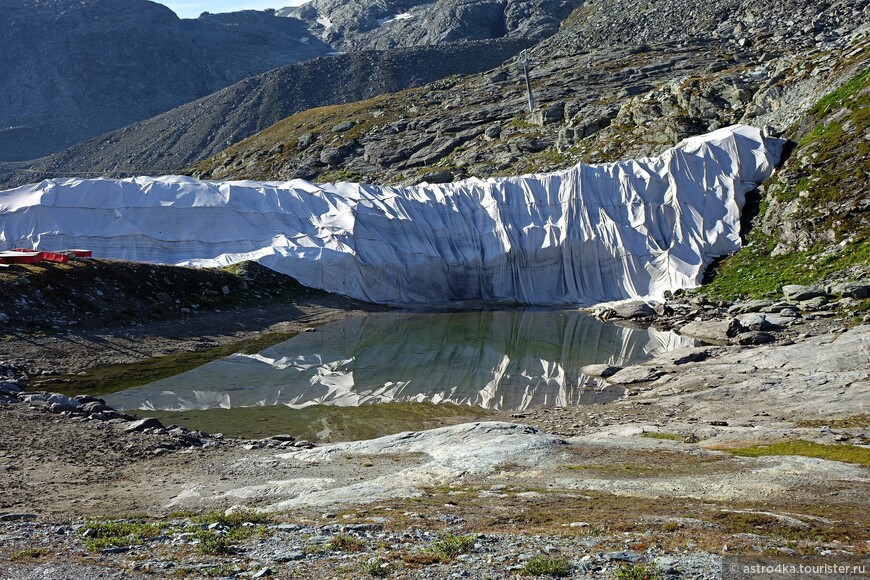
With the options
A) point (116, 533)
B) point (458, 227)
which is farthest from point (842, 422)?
point (458, 227)

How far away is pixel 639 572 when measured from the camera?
890 centimetres

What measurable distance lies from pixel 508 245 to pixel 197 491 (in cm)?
4175

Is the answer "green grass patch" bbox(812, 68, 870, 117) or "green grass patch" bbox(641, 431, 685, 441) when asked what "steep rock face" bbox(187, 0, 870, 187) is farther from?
"green grass patch" bbox(641, 431, 685, 441)

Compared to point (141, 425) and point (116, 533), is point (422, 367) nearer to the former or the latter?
point (141, 425)

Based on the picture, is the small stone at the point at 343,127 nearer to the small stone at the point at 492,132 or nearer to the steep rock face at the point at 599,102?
the steep rock face at the point at 599,102

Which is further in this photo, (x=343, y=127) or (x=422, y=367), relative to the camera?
(x=343, y=127)

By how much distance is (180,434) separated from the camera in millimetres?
19703

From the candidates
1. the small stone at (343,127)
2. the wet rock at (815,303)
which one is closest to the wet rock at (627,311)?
the wet rock at (815,303)

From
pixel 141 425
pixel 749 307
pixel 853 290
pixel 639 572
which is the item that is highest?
pixel 853 290

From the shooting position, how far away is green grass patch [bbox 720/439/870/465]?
601 inches

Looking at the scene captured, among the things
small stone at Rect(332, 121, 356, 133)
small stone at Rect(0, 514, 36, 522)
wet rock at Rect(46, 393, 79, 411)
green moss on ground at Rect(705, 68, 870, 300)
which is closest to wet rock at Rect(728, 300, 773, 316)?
green moss on ground at Rect(705, 68, 870, 300)

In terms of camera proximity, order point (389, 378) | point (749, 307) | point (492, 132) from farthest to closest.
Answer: point (492, 132)
point (749, 307)
point (389, 378)

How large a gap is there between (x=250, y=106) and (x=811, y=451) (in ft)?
500

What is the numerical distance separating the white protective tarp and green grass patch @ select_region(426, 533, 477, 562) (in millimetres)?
40430
